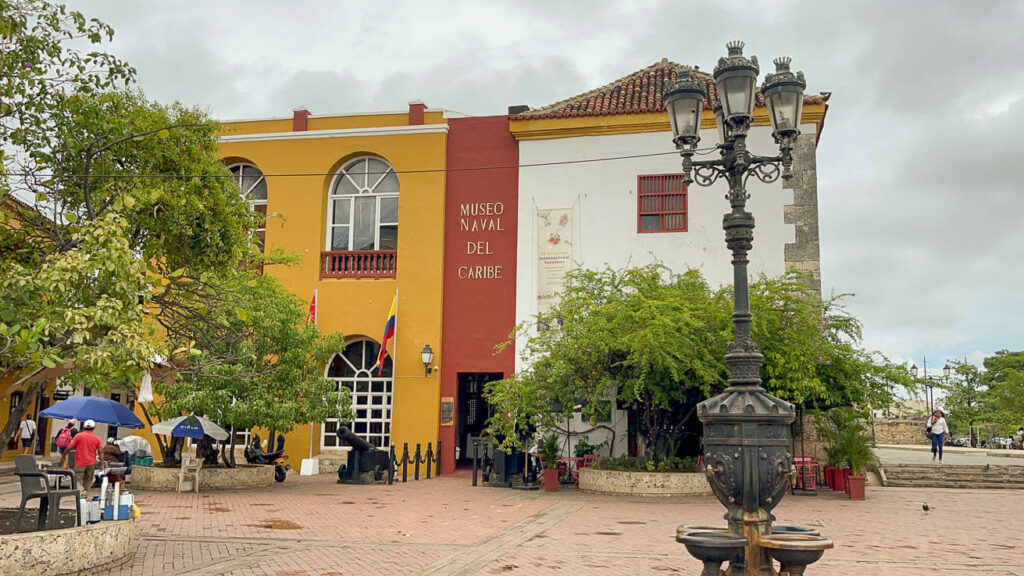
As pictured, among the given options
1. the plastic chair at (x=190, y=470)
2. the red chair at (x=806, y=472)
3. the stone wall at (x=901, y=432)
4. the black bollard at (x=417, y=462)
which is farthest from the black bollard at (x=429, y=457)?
the stone wall at (x=901, y=432)

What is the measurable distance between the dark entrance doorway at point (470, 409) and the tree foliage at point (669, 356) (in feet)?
15.2

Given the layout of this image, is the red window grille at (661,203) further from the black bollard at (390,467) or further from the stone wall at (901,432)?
the stone wall at (901,432)

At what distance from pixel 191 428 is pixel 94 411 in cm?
213

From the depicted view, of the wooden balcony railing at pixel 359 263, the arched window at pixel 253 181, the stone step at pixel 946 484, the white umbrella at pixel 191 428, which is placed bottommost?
the stone step at pixel 946 484

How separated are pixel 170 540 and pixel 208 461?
7.16 metres

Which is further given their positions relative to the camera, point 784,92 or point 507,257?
point 507,257

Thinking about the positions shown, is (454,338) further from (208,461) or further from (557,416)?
(208,461)

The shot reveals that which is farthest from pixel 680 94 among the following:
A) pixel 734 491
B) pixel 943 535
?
pixel 943 535

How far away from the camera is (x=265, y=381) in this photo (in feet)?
53.7

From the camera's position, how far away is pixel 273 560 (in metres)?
8.95

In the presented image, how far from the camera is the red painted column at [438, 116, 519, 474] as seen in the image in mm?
20609

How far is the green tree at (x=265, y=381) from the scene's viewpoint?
15.6 m

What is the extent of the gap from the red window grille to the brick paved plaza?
7.16 meters

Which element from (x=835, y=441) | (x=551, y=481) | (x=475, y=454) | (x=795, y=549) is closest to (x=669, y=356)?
(x=551, y=481)
